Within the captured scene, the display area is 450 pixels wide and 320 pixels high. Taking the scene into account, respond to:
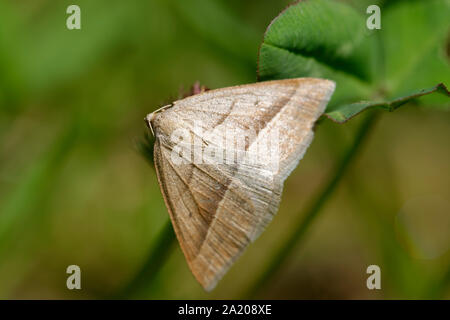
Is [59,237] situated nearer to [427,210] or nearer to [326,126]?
[326,126]

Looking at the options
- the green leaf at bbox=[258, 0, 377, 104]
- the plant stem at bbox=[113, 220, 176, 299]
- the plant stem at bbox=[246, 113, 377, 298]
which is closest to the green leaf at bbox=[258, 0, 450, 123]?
the green leaf at bbox=[258, 0, 377, 104]

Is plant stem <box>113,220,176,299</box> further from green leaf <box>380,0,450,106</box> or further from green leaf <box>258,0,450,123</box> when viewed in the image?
green leaf <box>380,0,450,106</box>

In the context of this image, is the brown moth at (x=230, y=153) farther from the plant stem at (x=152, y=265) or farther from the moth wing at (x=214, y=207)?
the plant stem at (x=152, y=265)

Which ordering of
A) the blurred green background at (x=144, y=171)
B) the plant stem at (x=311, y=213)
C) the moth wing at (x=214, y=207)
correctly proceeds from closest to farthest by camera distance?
the moth wing at (x=214, y=207) → the plant stem at (x=311, y=213) → the blurred green background at (x=144, y=171)

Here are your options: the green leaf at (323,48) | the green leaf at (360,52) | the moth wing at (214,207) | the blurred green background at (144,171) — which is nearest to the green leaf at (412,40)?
the green leaf at (360,52)
